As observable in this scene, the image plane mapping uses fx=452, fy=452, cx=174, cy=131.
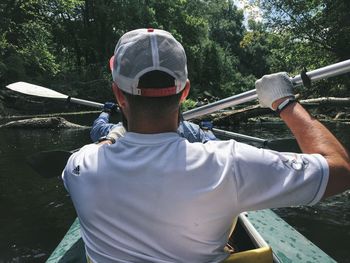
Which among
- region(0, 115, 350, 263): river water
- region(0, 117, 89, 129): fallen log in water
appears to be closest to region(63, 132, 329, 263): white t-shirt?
region(0, 115, 350, 263): river water

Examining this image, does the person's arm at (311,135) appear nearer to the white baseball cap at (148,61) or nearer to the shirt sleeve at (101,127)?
the white baseball cap at (148,61)

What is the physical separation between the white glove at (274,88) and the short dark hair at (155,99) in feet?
1.41

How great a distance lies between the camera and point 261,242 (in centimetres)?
198

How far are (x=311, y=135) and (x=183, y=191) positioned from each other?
0.44 m

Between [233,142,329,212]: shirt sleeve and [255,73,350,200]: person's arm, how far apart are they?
0.12 ft

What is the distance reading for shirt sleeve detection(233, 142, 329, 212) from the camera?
1.25 metres

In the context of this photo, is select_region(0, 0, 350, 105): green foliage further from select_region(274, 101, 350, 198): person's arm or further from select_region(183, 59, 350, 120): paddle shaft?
select_region(274, 101, 350, 198): person's arm

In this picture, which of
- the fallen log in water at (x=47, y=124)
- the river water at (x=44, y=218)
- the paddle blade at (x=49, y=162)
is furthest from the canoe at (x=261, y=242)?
the fallen log in water at (x=47, y=124)

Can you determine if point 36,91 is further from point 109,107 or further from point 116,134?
point 116,134

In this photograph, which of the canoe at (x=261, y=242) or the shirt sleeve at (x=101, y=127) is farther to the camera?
the shirt sleeve at (x=101, y=127)

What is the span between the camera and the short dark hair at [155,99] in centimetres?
132

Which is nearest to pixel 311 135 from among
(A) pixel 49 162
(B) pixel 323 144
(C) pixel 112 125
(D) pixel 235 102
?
(B) pixel 323 144

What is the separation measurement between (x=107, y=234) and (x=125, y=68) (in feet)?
1.62

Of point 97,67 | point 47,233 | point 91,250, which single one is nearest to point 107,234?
Result: point 91,250
